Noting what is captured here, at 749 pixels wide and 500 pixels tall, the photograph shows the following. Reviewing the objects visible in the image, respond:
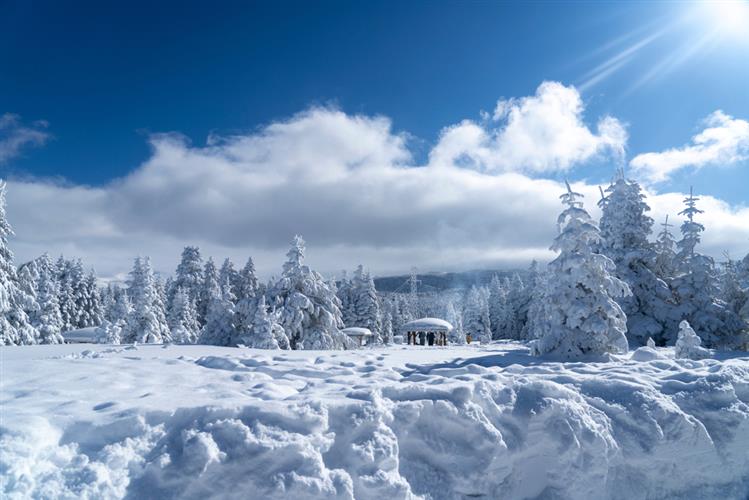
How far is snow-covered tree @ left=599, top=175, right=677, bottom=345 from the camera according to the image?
25938mm

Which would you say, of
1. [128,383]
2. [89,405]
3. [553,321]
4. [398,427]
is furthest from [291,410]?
[553,321]

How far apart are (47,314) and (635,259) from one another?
4807 cm

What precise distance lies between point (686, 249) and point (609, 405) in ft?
80.2

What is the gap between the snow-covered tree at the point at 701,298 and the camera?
2448 cm

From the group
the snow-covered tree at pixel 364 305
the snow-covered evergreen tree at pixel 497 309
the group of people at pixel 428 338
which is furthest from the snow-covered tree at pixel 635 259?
the snow-covered evergreen tree at pixel 497 309

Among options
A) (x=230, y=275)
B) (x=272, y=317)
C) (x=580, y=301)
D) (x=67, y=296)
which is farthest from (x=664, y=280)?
(x=67, y=296)

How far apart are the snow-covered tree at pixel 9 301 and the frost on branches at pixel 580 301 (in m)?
27.2

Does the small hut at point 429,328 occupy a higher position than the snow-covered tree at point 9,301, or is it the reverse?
the snow-covered tree at point 9,301

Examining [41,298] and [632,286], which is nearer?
[632,286]

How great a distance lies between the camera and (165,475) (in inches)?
205

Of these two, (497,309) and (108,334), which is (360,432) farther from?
(497,309)

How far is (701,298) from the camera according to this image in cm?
2516

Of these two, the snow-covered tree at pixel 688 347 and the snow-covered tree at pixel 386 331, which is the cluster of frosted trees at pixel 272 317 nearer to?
the snow-covered tree at pixel 688 347

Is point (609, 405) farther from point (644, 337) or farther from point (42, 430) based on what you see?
point (644, 337)
